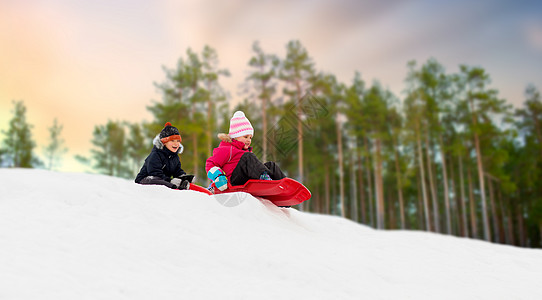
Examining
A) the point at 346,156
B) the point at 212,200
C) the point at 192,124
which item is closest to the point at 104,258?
the point at 212,200

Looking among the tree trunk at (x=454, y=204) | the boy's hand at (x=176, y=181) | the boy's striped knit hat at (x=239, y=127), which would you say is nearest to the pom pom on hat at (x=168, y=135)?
the boy's hand at (x=176, y=181)

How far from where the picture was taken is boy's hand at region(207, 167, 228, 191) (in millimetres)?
4273

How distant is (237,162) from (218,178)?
12.0 inches

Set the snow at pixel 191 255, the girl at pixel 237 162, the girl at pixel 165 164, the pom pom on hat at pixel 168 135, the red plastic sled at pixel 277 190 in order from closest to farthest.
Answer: the snow at pixel 191 255, the red plastic sled at pixel 277 190, the girl at pixel 237 162, the girl at pixel 165 164, the pom pom on hat at pixel 168 135

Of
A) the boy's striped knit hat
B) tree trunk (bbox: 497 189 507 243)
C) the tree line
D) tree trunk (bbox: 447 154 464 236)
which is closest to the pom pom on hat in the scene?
the boy's striped knit hat

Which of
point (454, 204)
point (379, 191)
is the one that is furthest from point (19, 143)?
point (454, 204)

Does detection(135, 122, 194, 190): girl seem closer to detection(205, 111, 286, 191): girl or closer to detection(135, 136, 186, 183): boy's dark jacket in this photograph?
detection(135, 136, 186, 183): boy's dark jacket

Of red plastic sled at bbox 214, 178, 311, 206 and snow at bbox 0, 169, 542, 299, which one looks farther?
red plastic sled at bbox 214, 178, 311, 206

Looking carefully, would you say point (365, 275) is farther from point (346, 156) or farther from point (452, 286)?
point (346, 156)

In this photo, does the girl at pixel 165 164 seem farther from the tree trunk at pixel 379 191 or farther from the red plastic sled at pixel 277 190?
the tree trunk at pixel 379 191

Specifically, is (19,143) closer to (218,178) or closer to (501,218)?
(218,178)

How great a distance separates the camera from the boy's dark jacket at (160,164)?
15.0 ft

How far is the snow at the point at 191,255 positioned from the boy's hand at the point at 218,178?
1.12ft

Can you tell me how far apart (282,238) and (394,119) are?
24945 millimetres
